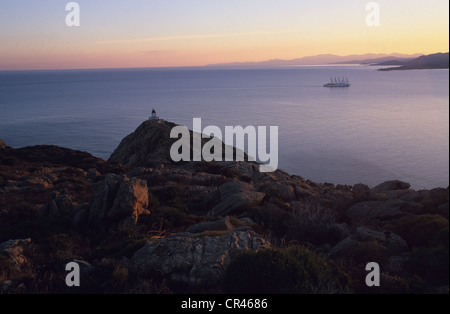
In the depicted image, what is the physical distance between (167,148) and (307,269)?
3016cm

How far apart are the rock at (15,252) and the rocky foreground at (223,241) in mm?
41

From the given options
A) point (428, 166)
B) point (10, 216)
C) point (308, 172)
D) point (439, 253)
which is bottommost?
point (308, 172)

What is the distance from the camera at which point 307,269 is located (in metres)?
7.71

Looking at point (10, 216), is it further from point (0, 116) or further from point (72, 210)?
point (0, 116)

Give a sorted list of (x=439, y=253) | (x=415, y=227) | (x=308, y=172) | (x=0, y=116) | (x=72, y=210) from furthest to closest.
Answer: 1. (x=0, y=116)
2. (x=308, y=172)
3. (x=72, y=210)
4. (x=415, y=227)
5. (x=439, y=253)

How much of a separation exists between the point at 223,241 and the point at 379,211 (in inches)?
263

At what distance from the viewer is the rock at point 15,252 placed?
931 cm

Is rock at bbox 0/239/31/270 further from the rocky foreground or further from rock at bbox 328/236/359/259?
rock at bbox 328/236/359/259

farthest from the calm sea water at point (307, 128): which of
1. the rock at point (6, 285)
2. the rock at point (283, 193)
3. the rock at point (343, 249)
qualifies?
the rock at point (6, 285)

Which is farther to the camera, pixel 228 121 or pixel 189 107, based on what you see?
pixel 189 107

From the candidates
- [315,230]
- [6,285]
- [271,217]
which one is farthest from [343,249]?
[6,285]

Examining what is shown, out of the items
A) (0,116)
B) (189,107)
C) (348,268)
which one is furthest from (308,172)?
(0,116)

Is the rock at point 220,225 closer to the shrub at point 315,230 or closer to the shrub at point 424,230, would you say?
the shrub at point 315,230

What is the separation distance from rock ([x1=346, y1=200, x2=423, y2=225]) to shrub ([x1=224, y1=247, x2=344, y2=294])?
4.87 metres
